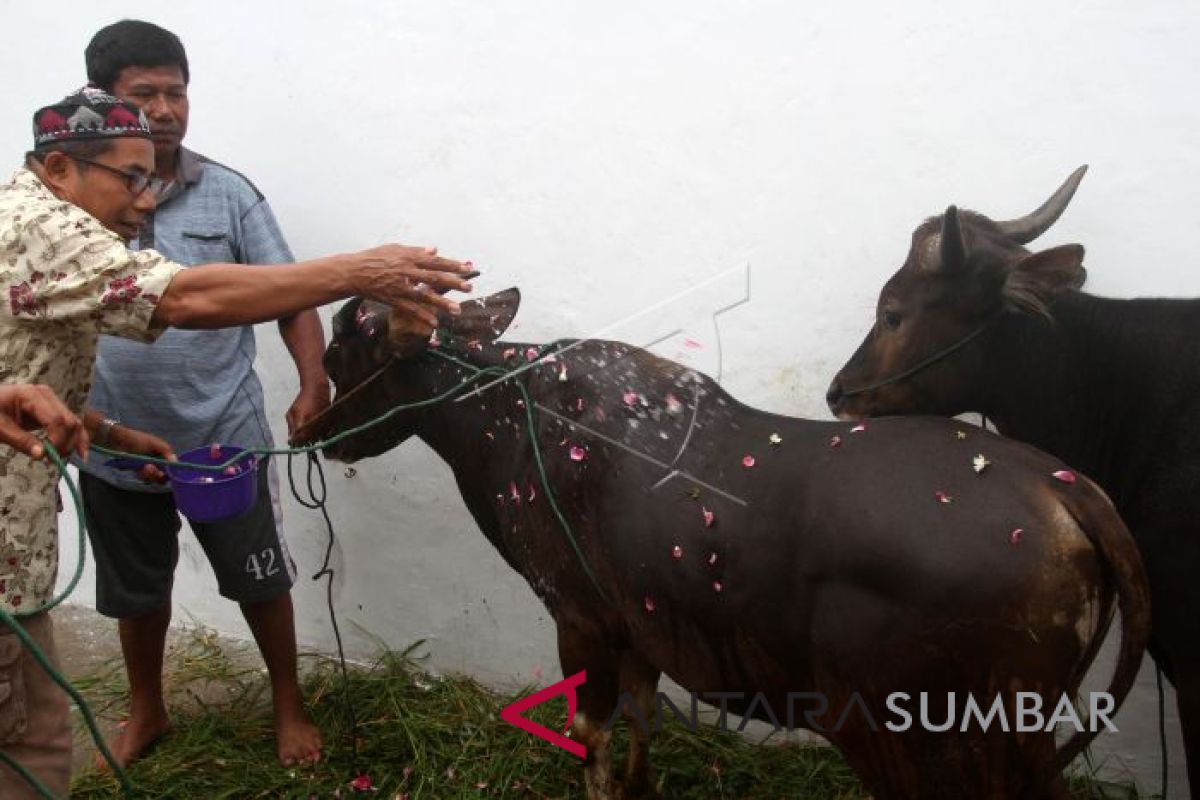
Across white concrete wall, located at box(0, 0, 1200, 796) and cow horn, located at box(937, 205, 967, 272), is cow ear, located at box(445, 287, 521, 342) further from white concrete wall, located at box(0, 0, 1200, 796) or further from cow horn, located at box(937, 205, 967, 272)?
cow horn, located at box(937, 205, 967, 272)

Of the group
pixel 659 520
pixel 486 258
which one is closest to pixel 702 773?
pixel 659 520

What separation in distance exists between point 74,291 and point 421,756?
210cm

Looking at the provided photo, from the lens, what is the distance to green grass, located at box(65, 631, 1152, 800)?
3.60 m

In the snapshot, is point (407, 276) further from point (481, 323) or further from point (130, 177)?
point (130, 177)

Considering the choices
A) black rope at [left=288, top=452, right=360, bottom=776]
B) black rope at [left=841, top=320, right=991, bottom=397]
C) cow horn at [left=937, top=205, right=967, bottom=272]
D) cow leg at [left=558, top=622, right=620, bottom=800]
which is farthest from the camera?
black rope at [left=288, top=452, right=360, bottom=776]

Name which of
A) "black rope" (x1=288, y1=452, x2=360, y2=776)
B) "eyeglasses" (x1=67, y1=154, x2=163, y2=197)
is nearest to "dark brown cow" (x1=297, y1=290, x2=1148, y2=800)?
"black rope" (x1=288, y1=452, x2=360, y2=776)

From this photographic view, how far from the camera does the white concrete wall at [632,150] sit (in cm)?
308

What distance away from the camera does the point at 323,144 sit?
4.02 metres

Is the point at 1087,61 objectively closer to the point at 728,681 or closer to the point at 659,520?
the point at 659,520

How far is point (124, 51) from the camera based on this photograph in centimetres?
329

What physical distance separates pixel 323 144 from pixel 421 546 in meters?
1.56

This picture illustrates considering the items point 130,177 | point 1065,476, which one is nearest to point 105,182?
point 130,177

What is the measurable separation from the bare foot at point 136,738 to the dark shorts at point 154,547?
52 cm

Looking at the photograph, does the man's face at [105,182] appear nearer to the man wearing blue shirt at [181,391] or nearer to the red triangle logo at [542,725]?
the man wearing blue shirt at [181,391]
